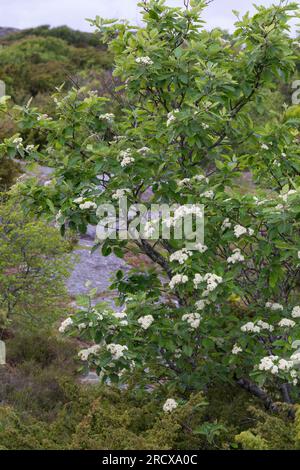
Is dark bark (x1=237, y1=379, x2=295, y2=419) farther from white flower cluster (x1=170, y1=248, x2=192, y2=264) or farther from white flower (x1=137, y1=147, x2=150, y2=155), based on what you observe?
white flower (x1=137, y1=147, x2=150, y2=155)

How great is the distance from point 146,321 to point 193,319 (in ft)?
1.08

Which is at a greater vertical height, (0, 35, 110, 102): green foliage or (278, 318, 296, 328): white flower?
(0, 35, 110, 102): green foliage

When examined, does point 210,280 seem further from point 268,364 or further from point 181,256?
point 268,364

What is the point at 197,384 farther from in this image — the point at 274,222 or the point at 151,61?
the point at 151,61

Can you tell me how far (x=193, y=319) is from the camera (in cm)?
427

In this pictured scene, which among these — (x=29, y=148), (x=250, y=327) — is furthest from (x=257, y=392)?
(x=29, y=148)

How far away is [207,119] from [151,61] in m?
0.64

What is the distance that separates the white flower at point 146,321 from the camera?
13.9 ft

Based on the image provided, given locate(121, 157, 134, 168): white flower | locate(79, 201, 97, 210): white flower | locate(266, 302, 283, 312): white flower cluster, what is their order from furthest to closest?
locate(266, 302, 283, 312): white flower cluster → locate(121, 157, 134, 168): white flower → locate(79, 201, 97, 210): white flower

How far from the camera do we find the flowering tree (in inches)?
162

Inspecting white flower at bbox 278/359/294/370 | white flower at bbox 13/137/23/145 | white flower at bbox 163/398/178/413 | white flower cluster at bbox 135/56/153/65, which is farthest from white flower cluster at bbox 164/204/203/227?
white flower at bbox 13/137/23/145

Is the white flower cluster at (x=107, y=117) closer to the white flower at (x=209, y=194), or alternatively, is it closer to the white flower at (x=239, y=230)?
the white flower at (x=209, y=194)

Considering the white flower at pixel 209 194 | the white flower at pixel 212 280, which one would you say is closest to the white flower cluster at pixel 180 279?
the white flower at pixel 212 280
